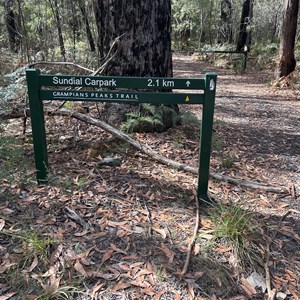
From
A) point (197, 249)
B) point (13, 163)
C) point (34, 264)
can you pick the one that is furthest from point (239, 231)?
point (13, 163)

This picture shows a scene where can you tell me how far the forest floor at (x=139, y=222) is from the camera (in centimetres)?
219

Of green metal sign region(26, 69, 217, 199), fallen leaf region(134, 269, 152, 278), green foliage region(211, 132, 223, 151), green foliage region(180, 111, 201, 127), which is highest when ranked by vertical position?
green metal sign region(26, 69, 217, 199)

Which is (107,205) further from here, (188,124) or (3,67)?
(3,67)

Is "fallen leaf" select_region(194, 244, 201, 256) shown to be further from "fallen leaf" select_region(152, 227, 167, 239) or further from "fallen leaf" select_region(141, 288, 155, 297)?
"fallen leaf" select_region(141, 288, 155, 297)

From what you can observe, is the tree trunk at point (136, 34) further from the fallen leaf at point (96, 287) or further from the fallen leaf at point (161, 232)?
the fallen leaf at point (96, 287)

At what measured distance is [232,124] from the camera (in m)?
5.71

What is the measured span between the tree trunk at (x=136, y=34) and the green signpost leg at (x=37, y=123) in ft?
4.67

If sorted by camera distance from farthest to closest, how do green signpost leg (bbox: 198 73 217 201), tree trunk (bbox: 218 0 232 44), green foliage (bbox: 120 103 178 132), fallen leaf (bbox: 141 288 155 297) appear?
tree trunk (bbox: 218 0 232 44) → green foliage (bbox: 120 103 178 132) → green signpost leg (bbox: 198 73 217 201) → fallen leaf (bbox: 141 288 155 297)

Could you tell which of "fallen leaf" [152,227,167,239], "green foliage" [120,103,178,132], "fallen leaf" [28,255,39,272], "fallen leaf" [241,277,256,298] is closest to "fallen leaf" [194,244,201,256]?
"fallen leaf" [152,227,167,239]

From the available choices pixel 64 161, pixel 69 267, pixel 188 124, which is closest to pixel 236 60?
pixel 188 124

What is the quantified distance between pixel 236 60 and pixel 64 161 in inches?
564

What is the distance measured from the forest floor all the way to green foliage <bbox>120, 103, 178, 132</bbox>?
5.5 inches

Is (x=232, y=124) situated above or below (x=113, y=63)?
below

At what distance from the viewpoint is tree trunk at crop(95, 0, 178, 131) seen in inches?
159
